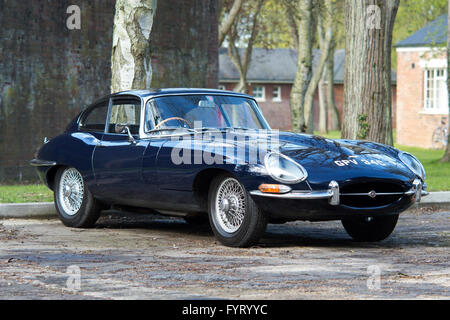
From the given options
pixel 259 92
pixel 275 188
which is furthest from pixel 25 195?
pixel 259 92

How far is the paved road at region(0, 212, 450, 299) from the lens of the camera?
6020 mm

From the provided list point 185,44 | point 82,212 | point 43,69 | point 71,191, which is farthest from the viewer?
Answer: point 185,44

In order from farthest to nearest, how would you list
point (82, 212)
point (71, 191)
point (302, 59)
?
1. point (302, 59)
2. point (71, 191)
3. point (82, 212)

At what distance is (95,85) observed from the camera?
17.4 m

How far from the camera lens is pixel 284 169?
776cm

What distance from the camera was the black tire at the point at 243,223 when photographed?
788 cm

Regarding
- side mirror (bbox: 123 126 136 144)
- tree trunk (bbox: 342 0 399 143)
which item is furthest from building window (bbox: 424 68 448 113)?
side mirror (bbox: 123 126 136 144)

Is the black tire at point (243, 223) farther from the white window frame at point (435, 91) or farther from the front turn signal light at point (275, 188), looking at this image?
the white window frame at point (435, 91)

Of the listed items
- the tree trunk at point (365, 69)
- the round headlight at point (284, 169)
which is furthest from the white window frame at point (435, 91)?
the round headlight at point (284, 169)

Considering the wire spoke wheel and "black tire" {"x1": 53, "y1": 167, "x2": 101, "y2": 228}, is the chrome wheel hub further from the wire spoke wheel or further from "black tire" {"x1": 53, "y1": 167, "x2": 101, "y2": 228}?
the wire spoke wheel

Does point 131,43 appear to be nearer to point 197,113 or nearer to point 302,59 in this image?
point 197,113

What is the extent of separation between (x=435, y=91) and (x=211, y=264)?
Answer: 1031 inches

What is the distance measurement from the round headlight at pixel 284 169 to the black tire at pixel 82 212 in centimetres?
274
